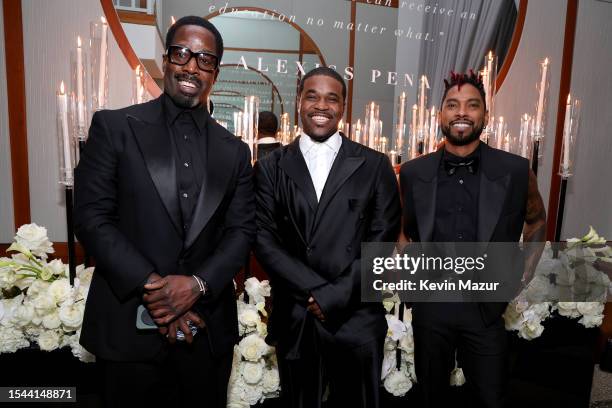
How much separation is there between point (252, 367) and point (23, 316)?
41.2 inches

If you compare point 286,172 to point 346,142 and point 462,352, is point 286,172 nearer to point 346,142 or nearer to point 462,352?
point 346,142

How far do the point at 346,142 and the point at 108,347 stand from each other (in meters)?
1.12

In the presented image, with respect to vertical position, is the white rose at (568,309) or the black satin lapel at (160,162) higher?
the black satin lapel at (160,162)

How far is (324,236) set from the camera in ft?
5.74

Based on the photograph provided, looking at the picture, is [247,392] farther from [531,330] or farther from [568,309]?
[568,309]

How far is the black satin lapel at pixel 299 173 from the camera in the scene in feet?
5.80

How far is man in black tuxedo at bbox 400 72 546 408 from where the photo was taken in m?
1.85

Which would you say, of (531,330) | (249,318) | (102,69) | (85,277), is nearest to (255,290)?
(249,318)

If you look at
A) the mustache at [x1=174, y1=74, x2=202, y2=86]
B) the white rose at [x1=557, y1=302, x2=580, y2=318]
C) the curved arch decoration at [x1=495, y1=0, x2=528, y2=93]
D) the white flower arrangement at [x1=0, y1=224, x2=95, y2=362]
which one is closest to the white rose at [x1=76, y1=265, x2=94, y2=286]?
the white flower arrangement at [x1=0, y1=224, x2=95, y2=362]

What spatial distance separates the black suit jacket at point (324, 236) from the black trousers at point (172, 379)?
0.98 ft

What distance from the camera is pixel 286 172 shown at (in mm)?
1792

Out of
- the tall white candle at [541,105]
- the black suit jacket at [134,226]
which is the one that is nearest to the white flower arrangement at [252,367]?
the black suit jacket at [134,226]

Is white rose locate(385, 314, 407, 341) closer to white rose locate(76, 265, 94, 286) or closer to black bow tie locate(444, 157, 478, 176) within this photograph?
black bow tie locate(444, 157, 478, 176)

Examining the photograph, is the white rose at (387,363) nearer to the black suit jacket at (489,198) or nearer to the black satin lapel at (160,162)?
the black suit jacket at (489,198)
